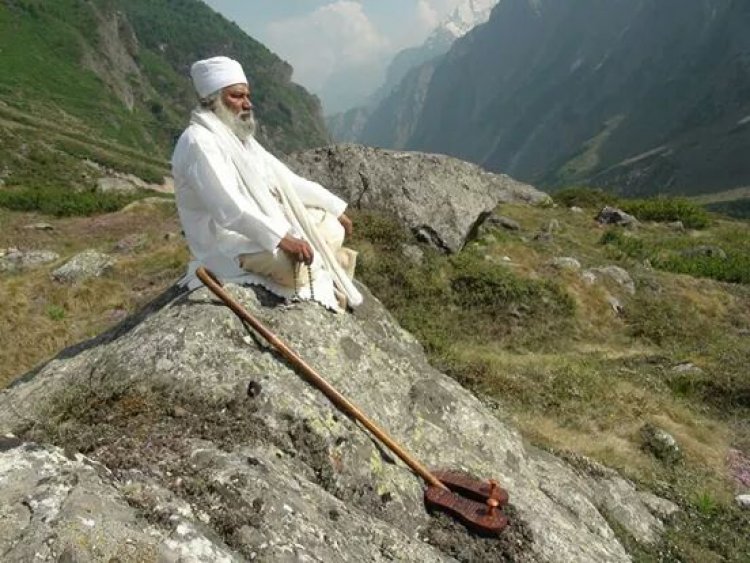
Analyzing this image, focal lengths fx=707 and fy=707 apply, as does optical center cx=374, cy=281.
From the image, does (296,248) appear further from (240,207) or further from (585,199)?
(585,199)

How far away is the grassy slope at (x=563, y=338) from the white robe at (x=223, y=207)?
18.0ft

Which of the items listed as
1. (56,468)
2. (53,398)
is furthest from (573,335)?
(56,468)

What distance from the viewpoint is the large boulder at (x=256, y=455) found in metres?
4.05

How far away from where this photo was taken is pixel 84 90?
438 ft

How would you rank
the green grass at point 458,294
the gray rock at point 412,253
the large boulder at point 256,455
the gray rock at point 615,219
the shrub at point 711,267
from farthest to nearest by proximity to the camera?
the gray rock at point 615,219 → the shrub at point 711,267 → the gray rock at point 412,253 → the green grass at point 458,294 → the large boulder at point 256,455

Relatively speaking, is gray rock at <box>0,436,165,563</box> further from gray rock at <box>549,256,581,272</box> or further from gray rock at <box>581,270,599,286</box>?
gray rock at <box>549,256,581,272</box>

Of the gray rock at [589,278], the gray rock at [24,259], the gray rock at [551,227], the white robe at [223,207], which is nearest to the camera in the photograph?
the white robe at [223,207]

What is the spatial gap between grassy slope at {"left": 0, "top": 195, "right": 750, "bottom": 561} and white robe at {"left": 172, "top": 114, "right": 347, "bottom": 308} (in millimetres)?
5488

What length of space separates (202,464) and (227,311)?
79.2 inches

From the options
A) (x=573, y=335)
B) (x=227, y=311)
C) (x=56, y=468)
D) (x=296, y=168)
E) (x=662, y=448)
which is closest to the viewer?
(x=56, y=468)

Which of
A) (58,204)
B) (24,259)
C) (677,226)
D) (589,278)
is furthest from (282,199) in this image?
(677,226)

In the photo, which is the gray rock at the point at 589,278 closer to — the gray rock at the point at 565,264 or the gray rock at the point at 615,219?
the gray rock at the point at 565,264

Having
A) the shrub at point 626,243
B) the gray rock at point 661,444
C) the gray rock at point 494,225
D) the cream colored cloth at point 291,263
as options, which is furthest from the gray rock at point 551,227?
the cream colored cloth at point 291,263

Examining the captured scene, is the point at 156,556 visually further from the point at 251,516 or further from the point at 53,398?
the point at 53,398
